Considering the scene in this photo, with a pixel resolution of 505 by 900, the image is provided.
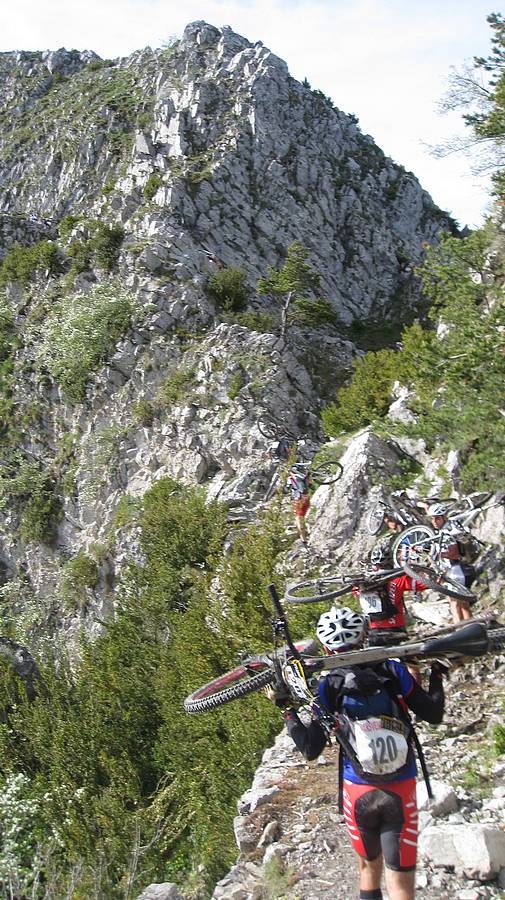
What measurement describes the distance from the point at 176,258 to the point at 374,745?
2835cm

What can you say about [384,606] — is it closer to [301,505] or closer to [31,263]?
[301,505]

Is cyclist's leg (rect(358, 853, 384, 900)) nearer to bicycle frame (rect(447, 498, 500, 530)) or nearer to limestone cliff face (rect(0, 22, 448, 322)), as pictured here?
bicycle frame (rect(447, 498, 500, 530))

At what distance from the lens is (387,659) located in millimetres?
3832

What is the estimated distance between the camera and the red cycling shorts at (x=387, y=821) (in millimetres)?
3564

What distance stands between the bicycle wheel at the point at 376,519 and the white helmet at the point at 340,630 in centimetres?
717

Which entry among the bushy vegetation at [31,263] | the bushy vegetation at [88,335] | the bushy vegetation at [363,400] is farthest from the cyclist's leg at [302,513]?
the bushy vegetation at [31,263]

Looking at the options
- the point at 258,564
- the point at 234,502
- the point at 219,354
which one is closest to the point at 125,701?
the point at 258,564

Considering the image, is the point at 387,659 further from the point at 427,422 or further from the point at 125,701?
the point at 125,701

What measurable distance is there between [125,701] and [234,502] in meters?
7.58

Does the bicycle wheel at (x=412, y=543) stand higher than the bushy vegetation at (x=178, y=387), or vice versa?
the bushy vegetation at (x=178, y=387)

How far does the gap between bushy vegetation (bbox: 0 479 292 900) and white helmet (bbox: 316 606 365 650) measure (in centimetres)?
423

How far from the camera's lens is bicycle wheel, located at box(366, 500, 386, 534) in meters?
11.2

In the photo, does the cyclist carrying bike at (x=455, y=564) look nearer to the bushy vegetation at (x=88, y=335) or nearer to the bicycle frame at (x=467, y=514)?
the bicycle frame at (x=467, y=514)

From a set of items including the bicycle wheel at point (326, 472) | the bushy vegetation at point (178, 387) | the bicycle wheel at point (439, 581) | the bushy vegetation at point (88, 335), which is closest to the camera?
the bicycle wheel at point (439, 581)
